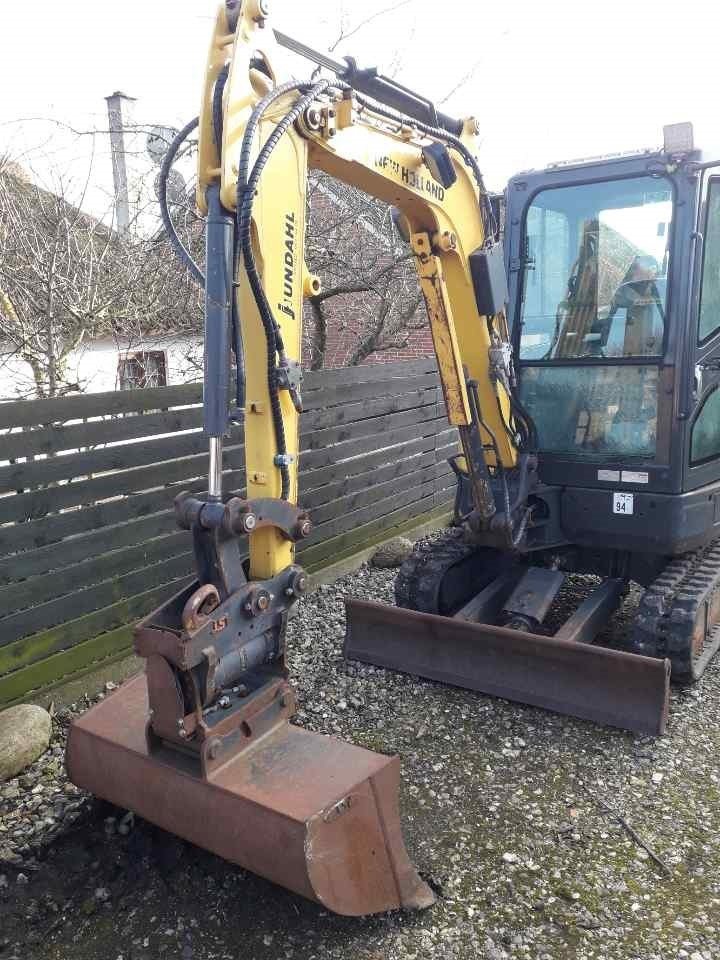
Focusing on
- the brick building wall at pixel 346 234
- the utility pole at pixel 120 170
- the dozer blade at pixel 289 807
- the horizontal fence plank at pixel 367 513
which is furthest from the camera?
the brick building wall at pixel 346 234

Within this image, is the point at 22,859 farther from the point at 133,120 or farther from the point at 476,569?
the point at 133,120

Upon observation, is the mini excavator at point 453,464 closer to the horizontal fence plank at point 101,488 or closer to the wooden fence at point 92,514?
the wooden fence at point 92,514

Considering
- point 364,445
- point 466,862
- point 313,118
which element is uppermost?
point 313,118

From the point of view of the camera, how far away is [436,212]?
3535mm

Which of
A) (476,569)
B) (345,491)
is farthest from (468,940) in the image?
(345,491)

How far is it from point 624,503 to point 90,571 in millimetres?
2763

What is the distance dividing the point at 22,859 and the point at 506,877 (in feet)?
5.52

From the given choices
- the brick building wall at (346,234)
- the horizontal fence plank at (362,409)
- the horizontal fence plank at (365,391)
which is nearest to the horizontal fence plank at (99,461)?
the horizontal fence plank at (365,391)

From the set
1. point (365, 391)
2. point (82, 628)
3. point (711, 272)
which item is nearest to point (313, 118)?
point (711, 272)

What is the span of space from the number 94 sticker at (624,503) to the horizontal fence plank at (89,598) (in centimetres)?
238

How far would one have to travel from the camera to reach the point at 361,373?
5938 millimetres

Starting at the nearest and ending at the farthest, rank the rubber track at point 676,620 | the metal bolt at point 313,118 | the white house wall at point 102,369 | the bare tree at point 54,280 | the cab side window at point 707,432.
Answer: the metal bolt at point 313,118, the rubber track at point 676,620, the cab side window at point 707,432, the bare tree at point 54,280, the white house wall at point 102,369

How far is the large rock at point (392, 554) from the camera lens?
19.9 feet

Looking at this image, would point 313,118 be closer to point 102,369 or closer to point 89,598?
point 89,598
